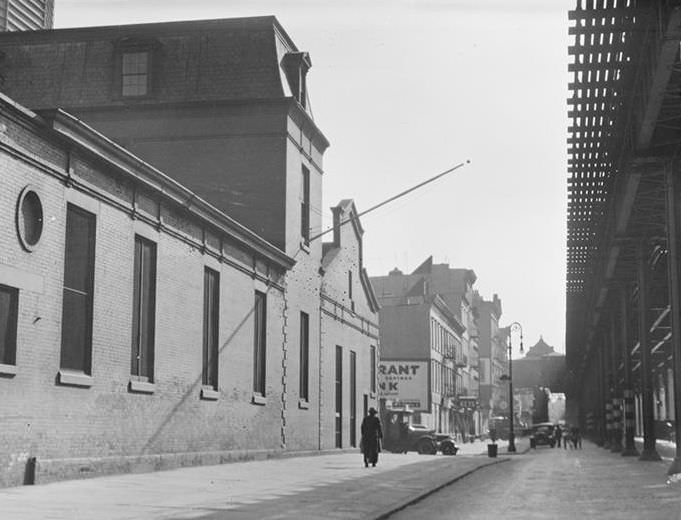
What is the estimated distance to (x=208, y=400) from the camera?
78.9ft

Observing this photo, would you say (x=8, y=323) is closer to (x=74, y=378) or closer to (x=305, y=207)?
(x=74, y=378)

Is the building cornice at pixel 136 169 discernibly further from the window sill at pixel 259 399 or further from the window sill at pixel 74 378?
the window sill at pixel 259 399

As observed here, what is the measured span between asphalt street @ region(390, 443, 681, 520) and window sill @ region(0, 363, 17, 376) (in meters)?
6.27

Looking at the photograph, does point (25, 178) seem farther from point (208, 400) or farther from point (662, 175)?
point (662, 175)

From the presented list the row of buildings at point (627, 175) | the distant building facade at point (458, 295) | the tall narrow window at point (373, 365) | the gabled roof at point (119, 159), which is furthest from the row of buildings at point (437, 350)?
the gabled roof at point (119, 159)

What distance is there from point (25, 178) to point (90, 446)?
516 centimetres

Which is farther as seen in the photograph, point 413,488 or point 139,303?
point 139,303

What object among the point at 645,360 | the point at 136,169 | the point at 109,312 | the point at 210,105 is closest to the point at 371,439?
the point at 645,360

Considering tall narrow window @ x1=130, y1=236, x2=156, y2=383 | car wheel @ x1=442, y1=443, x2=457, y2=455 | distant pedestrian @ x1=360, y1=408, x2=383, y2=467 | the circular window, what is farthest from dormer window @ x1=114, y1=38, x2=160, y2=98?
car wheel @ x1=442, y1=443, x2=457, y2=455

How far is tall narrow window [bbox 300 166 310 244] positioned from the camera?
34500 millimetres

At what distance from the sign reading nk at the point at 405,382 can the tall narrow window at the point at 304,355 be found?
40707mm

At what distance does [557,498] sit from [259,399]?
47.0ft

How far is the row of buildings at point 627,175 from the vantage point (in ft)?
55.3

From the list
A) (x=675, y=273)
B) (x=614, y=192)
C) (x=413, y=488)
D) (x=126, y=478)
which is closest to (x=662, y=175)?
(x=675, y=273)
